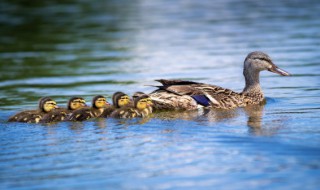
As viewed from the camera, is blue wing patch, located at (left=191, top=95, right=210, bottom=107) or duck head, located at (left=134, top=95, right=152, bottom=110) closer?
duck head, located at (left=134, top=95, right=152, bottom=110)

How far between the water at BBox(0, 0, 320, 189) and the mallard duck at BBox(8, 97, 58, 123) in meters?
0.14

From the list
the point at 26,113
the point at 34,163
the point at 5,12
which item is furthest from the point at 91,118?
the point at 5,12

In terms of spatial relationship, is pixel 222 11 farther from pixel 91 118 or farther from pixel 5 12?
pixel 91 118

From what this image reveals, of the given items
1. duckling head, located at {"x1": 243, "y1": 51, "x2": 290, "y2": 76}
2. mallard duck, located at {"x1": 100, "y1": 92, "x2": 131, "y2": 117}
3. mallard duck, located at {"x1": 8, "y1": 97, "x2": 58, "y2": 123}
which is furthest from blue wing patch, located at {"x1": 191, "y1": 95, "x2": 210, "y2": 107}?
mallard duck, located at {"x1": 8, "y1": 97, "x2": 58, "y2": 123}

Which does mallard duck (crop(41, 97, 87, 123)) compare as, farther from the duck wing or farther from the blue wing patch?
the blue wing patch

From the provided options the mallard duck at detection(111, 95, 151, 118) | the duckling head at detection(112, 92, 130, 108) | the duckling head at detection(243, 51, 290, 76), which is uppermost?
the duckling head at detection(243, 51, 290, 76)

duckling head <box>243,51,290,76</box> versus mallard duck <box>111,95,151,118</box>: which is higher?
duckling head <box>243,51,290,76</box>

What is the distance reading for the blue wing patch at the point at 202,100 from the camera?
1126cm

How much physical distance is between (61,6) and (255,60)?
17173 mm

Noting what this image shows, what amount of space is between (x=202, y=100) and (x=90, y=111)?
157cm

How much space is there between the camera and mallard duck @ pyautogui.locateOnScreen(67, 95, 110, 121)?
1032 cm

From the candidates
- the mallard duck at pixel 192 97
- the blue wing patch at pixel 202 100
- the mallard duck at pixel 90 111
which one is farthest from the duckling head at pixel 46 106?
the blue wing patch at pixel 202 100

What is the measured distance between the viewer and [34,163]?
8500 millimetres

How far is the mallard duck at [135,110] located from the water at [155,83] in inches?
5.6
